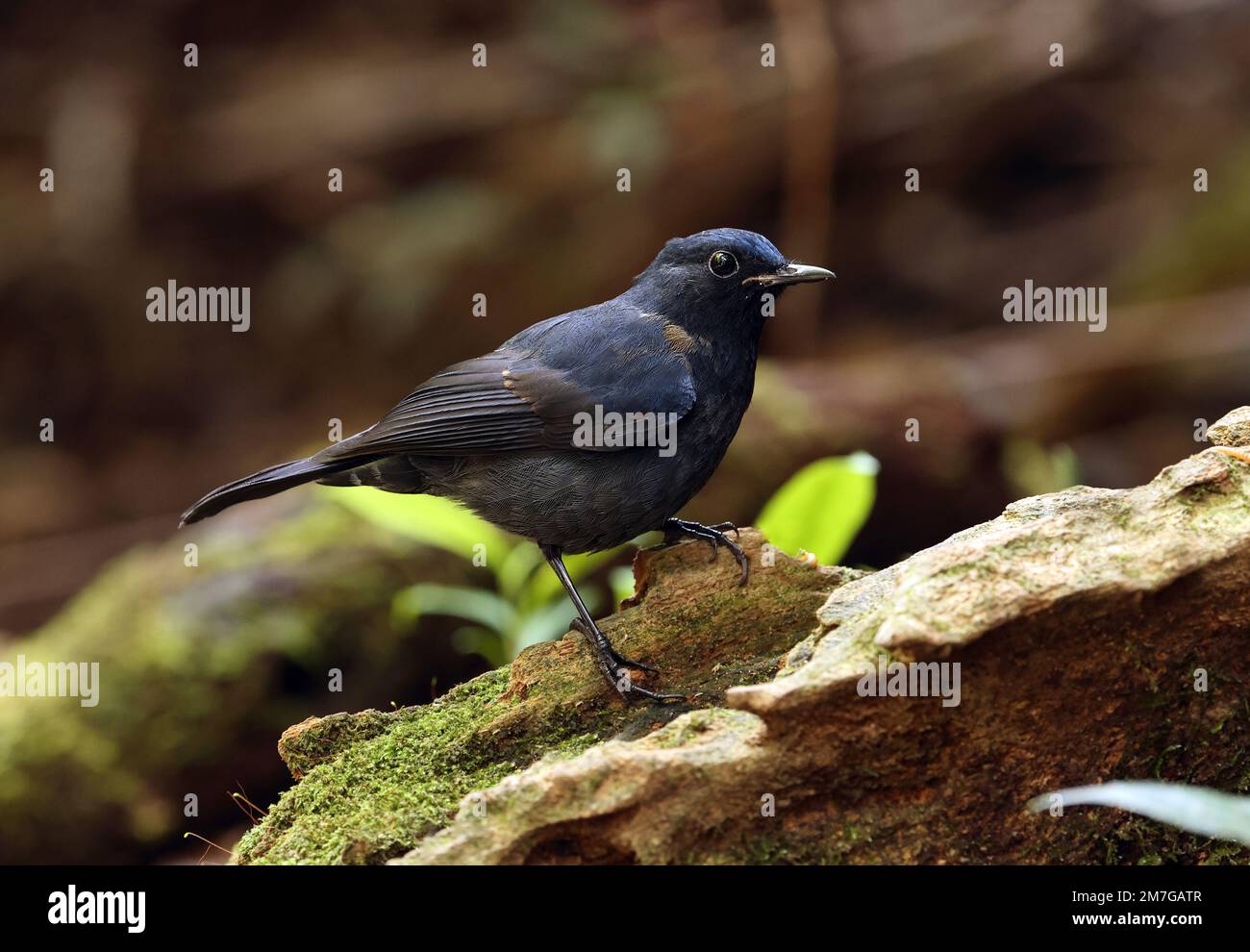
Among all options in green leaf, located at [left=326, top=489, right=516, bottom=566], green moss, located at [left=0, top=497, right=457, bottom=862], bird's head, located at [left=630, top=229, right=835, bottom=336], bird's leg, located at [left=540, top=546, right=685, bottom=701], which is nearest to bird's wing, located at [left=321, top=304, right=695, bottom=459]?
bird's head, located at [left=630, top=229, right=835, bottom=336]

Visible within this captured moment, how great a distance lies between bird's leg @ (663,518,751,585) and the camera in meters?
3.95

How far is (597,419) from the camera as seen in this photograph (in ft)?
13.7

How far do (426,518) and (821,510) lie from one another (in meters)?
1.60

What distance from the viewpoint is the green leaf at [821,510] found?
4586 mm

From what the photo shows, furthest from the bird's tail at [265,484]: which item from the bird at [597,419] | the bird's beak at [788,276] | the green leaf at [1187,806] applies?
the green leaf at [1187,806]

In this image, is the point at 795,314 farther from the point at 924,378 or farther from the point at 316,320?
the point at 316,320

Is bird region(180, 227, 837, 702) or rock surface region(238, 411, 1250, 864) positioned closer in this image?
rock surface region(238, 411, 1250, 864)

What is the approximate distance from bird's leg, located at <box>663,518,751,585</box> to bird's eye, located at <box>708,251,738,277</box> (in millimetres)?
900

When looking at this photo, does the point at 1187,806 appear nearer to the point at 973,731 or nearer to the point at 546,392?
the point at 973,731

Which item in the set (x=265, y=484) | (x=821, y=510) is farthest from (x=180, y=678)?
(x=821, y=510)

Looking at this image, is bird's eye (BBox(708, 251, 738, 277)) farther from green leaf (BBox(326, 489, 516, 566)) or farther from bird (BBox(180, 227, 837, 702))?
green leaf (BBox(326, 489, 516, 566))

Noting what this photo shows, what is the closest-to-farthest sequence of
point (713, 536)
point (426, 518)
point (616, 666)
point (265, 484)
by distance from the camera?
point (616, 666) < point (713, 536) < point (265, 484) < point (426, 518)

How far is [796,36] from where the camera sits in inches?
363

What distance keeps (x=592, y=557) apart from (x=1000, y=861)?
2899 mm
